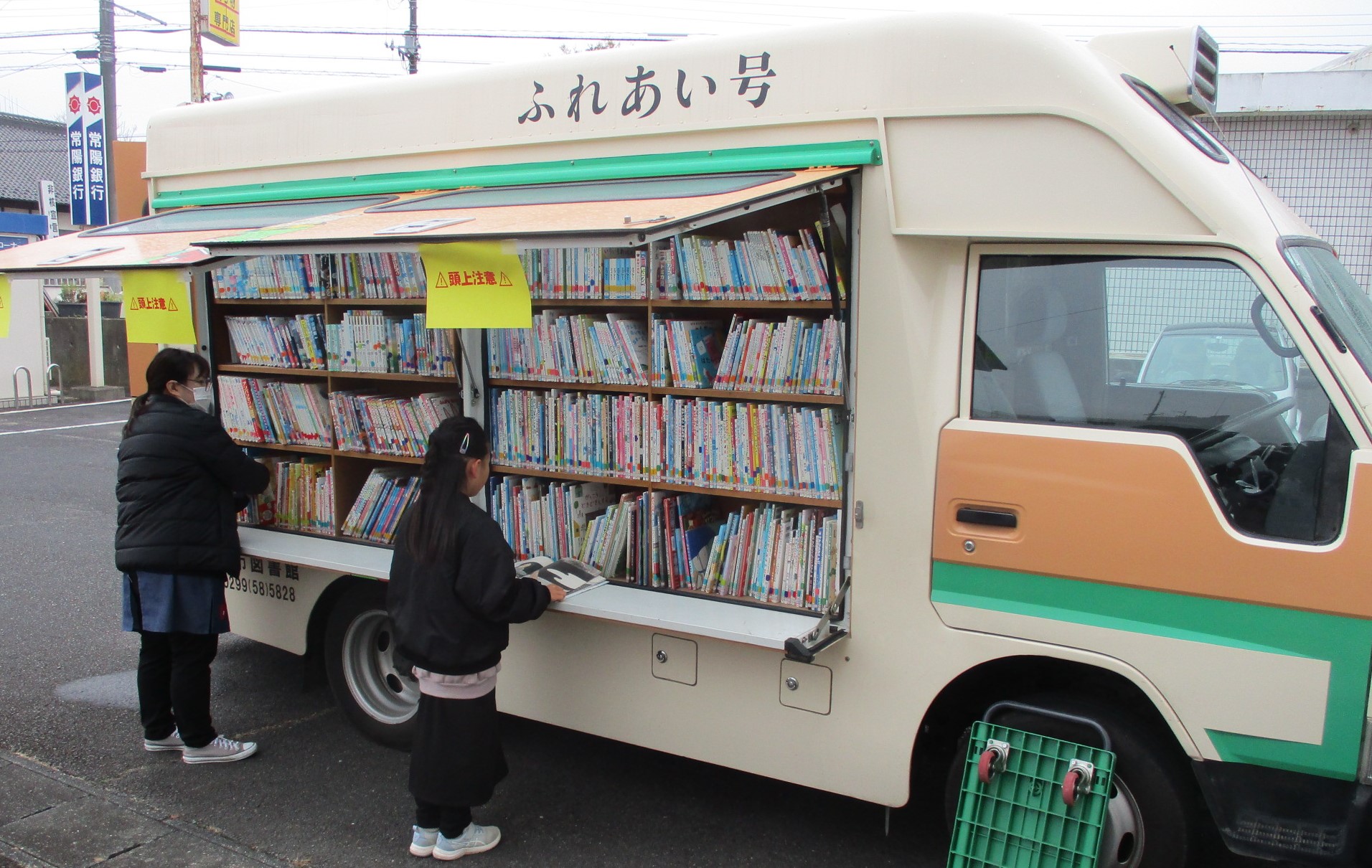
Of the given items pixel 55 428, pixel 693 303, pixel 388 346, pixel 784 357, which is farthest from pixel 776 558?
pixel 55 428

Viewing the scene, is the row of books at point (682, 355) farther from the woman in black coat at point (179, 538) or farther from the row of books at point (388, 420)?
the woman in black coat at point (179, 538)

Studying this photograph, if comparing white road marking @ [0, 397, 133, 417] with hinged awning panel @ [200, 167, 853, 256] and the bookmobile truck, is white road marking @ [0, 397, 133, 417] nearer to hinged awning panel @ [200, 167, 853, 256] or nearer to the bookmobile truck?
the bookmobile truck

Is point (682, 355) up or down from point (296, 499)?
up

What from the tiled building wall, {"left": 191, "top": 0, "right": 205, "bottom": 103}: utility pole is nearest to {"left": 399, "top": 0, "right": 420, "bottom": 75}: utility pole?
{"left": 191, "top": 0, "right": 205, "bottom": 103}: utility pole

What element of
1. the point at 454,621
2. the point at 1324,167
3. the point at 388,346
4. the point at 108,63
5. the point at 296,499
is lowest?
the point at 454,621

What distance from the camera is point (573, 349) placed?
419cm

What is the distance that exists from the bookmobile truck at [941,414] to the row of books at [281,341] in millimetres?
789

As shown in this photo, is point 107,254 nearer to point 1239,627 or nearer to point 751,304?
point 751,304

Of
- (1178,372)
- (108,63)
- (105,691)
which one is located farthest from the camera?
(108,63)

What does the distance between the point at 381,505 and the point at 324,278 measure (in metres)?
1.12

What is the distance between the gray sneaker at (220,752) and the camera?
14.7 ft

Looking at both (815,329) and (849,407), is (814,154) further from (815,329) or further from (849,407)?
(849,407)

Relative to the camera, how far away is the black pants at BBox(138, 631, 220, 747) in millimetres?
4418

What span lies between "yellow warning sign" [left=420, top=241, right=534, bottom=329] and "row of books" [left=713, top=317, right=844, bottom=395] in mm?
839
